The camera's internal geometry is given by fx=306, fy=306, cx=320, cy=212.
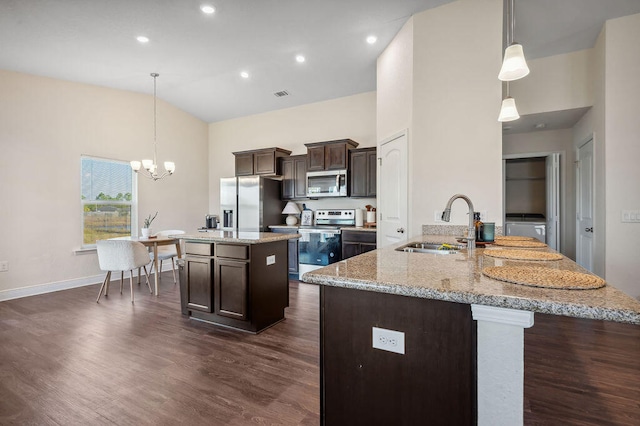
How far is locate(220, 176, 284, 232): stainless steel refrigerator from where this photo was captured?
17.8ft

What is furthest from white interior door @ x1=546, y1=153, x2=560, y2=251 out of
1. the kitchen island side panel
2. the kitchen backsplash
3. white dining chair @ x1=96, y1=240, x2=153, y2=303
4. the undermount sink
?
white dining chair @ x1=96, y1=240, x2=153, y2=303

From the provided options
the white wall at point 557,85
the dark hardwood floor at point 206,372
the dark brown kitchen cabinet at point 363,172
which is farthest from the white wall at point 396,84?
the dark hardwood floor at point 206,372

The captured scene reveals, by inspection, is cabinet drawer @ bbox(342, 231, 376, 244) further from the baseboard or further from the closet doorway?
the baseboard

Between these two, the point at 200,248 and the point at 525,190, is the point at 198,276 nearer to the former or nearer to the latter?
the point at 200,248

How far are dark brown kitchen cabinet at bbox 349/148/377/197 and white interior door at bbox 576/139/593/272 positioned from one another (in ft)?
9.10

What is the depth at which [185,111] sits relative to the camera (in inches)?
250

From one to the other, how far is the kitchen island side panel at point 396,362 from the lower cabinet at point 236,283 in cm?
179

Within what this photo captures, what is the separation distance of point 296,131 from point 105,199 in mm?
3515

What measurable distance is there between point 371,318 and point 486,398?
0.43m

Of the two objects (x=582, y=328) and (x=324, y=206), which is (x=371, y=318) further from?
(x=324, y=206)

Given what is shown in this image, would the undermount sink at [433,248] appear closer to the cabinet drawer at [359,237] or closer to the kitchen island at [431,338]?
the kitchen island at [431,338]

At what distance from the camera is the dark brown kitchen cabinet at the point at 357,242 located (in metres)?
4.55

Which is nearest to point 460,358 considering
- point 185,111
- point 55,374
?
point 55,374

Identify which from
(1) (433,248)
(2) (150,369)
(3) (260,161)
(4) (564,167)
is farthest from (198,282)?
(4) (564,167)
